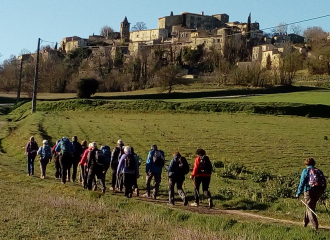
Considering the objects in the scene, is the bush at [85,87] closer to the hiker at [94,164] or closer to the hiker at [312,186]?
the hiker at [94,164]

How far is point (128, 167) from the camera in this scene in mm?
16484

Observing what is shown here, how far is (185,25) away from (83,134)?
142 meters

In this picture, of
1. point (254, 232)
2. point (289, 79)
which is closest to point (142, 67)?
point (289, 79)

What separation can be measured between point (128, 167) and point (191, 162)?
9.36 metres

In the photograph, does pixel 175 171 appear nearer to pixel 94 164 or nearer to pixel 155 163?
pixel 155 163

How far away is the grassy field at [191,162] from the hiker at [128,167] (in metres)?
0.99

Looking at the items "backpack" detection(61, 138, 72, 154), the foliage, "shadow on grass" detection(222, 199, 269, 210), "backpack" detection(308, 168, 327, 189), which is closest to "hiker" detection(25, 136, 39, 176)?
"backpack" detection(61, 138, 72, 154)

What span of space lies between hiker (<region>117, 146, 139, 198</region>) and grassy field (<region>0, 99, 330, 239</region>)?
0.99 metres

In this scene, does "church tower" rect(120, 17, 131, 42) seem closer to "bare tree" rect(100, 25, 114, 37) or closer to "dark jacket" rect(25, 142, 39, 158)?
"bare tree" rect(100, 25, 114, 37)

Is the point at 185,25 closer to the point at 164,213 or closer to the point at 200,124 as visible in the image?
the point at 200,124

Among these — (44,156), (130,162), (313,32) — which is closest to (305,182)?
(130,162)

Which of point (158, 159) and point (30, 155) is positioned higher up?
point (158, 159)

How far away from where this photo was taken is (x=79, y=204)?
14461 mm

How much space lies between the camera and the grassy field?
1191cm
